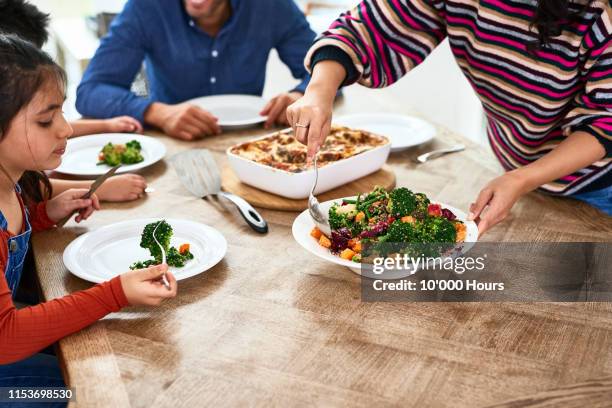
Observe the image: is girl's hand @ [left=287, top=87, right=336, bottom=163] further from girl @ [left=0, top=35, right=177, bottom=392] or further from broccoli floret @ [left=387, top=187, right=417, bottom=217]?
girl @ [left=0, top=35, right=177, bottom=392]

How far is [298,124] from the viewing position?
1.40 metres

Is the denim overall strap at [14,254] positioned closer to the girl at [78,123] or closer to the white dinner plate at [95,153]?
the girl at [78,123]

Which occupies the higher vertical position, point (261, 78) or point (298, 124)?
point (298, 124)

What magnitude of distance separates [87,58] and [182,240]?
2.45 metres

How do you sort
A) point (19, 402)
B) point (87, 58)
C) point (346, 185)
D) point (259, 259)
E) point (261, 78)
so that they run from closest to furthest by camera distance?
point (19, 402) < point (259, 259) < point (346, 185) < point (261, 78) < point (87, 58)

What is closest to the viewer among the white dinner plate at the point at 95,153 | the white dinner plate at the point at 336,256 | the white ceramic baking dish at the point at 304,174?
the white dinner plate at the point at 336,256

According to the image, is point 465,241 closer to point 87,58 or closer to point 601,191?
point 601,191

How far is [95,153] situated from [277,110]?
1.99 ft

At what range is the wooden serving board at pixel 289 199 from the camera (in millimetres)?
1612

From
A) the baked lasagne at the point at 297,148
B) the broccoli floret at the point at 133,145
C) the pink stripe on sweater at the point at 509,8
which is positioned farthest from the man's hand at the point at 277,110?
the pink stripe on sweater at the point at 509,8

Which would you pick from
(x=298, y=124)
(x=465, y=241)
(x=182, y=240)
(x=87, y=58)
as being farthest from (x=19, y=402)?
(x=87, y=58)

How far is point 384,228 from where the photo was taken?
49.9 inches

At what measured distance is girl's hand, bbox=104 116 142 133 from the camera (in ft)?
6.95

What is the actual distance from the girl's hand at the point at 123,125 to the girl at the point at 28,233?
65 cm
